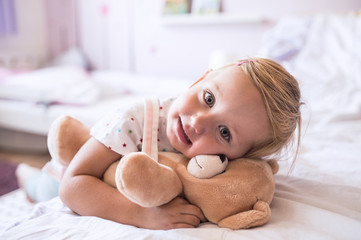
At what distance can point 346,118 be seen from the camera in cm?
120

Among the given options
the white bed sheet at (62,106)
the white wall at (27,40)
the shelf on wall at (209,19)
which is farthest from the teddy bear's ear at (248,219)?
the white wall at (27,40)

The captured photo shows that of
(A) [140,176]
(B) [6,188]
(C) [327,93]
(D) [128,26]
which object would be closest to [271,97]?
(A) [140,176]

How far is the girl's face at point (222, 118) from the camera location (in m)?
0.59

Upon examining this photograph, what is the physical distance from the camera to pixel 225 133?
617 millimetres

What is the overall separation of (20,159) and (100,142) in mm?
1610

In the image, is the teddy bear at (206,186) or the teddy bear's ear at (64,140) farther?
the teddy bear's ear at (64,140)

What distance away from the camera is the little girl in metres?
0.57

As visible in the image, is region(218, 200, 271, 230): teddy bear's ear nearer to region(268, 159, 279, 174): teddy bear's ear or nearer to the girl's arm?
the girl's arm

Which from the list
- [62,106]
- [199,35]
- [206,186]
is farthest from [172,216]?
[199,35]

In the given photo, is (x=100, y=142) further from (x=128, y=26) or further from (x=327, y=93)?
(x=128, y=26)

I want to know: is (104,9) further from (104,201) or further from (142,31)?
(104,201)

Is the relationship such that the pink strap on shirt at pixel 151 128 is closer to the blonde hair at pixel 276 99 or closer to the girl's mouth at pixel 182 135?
the girl's mouth at pixel 182 135

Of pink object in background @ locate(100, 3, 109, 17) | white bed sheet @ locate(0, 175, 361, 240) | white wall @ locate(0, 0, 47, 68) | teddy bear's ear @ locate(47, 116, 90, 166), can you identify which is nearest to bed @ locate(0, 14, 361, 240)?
white bed sheet @ locate(0, 175, 361, 240)

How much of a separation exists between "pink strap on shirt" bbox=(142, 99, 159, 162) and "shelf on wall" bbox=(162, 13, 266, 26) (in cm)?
192
